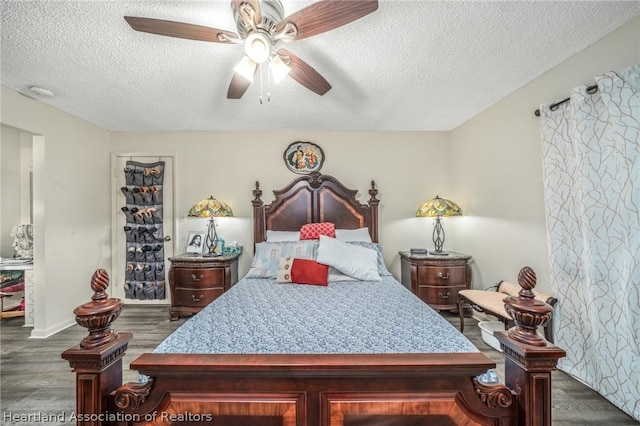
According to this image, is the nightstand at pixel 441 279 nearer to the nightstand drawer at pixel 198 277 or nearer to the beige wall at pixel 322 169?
the beige wall at pixel 322 169

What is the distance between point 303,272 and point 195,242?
1.86 m

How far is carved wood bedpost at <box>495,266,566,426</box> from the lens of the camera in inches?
36.0

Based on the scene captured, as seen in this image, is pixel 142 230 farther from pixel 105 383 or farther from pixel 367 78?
pixel 367 78

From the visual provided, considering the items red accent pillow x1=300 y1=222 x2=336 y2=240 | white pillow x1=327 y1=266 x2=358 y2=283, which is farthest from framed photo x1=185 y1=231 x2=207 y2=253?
white pillow x1=327 y1=266 x2=358 y2=283

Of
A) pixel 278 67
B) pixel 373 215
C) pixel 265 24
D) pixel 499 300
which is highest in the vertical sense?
pixel 265 24

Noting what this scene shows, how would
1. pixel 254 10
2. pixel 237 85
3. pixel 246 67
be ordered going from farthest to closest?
pixel 237 85, pixel 246 67, pixel 254 10

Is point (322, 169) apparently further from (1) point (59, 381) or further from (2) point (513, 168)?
(1) point (59, 381)

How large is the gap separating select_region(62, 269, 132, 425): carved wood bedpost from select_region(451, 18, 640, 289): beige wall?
3011 mm

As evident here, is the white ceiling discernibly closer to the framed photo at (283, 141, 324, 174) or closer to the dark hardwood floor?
the framed photo at (283, 141, 324, 174)

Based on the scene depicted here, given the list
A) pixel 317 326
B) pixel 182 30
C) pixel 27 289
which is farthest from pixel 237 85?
pixel 27 289

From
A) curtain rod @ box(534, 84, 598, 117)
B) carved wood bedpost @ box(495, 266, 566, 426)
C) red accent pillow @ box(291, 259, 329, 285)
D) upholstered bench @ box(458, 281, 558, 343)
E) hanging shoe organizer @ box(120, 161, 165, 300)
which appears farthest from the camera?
hanging shoe organizer @ box(120, 161, 165, 300)

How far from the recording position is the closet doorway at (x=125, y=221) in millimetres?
3680

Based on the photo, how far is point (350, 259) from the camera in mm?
2609

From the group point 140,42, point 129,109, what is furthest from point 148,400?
point 129,109
